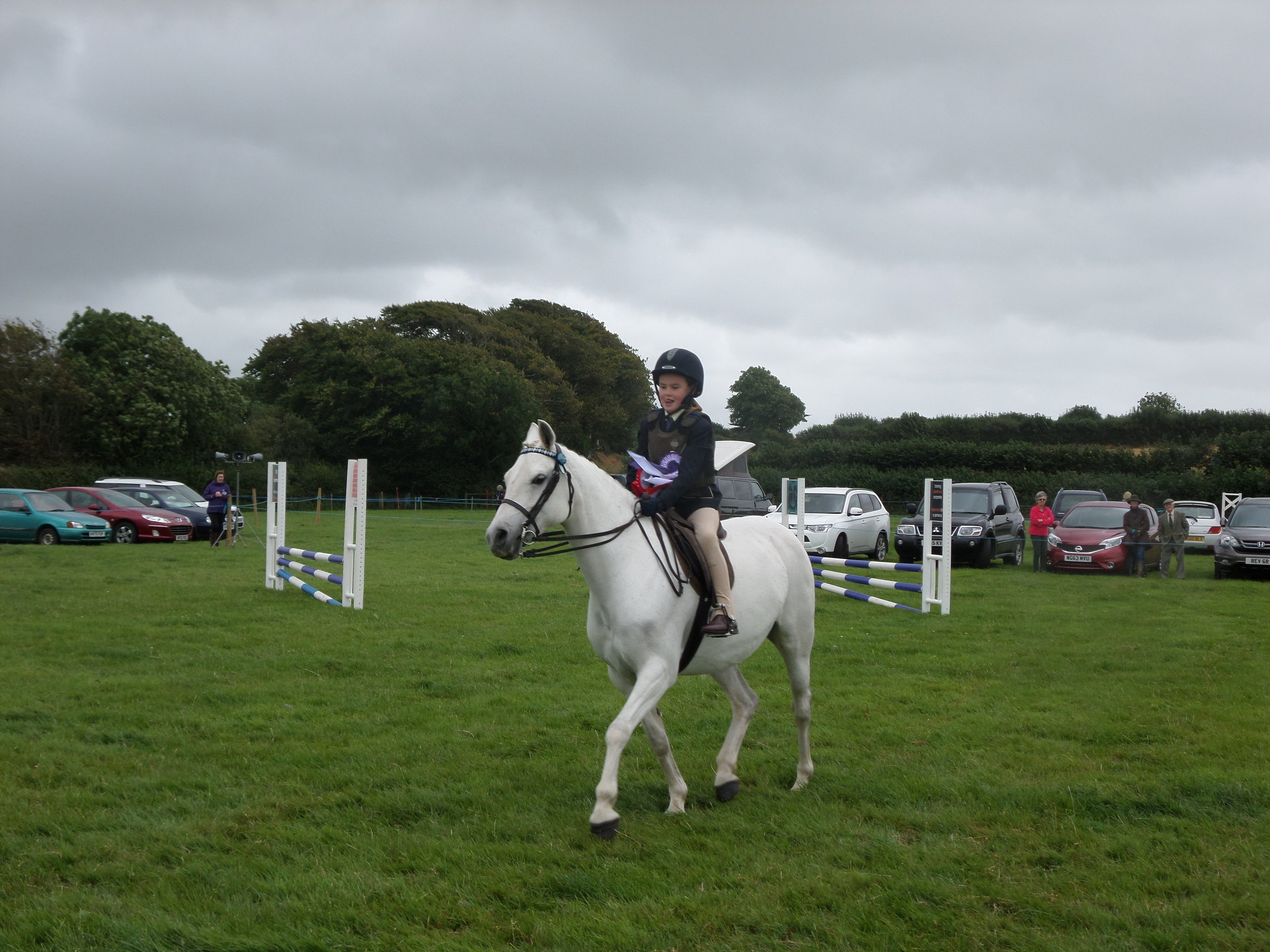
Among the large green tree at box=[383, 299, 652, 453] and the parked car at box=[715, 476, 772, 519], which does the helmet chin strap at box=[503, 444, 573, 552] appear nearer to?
the parked car at box=[715, 476, 772, 519]

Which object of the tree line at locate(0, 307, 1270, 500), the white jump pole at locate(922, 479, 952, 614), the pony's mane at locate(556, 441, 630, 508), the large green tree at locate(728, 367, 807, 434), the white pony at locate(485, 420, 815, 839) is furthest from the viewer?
the large green tree at locate(728, 367, 807, 434)

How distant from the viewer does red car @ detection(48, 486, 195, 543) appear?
83.8ft

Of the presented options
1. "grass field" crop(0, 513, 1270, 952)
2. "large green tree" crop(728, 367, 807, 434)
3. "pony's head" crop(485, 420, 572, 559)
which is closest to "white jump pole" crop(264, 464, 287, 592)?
"grass field" crop(0, 513, 1270, 952)

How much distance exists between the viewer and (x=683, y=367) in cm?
539

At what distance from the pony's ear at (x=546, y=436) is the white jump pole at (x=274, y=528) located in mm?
10490

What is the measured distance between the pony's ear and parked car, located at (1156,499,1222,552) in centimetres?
2703

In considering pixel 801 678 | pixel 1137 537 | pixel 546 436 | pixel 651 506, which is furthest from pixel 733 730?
pixel 1137 537

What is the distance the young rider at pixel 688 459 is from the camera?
5.21 m

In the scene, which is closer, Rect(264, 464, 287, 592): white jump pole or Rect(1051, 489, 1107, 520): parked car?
Rect(264, 464, 287, 592): white jump pole

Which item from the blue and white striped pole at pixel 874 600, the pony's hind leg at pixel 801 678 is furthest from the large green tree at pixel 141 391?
the pony's hind leg at pixel 801 678

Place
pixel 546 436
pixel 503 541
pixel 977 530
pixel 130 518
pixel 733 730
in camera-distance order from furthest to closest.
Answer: pixel 130 518 → pixel 977 530 → pixel 733 730 → pixel 546 436 → pixel 503 541

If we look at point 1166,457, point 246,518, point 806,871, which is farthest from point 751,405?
point 806,871

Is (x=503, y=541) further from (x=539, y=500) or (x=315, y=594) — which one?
(x=315, y=594)

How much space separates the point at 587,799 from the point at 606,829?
717 millimetres
